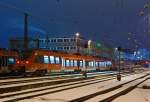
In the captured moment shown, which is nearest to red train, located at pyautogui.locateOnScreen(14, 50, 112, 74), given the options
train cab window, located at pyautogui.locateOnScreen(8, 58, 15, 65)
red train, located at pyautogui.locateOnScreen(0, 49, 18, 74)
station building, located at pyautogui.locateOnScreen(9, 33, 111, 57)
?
train cab window, located at pyautogui.locateOnScreen(8, 58, 15, 65)

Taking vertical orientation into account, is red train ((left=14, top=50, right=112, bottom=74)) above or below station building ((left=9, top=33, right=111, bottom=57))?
below

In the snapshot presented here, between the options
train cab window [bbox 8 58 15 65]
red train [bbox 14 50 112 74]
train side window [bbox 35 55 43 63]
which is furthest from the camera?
train side window [bbox 35 55 43 63]

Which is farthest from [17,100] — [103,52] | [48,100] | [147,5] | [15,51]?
[103,52]

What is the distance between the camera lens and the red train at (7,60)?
43031mm

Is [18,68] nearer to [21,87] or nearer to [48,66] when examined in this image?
[48,66]

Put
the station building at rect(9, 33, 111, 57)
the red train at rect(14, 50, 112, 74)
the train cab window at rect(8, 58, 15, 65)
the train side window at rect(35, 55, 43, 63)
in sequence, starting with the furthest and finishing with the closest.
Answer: the station building at rect(9, 33, 111, 57), the train side window at rect(35, 55, 43, 63), the red train at rect(14, 50, 112, 74), the train cab window at rect(8, 58, 15, 65)

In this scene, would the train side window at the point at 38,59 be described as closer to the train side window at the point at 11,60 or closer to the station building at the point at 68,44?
the train side window at the point at 11,60

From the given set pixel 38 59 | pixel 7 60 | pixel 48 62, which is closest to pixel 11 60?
pixel 7 60

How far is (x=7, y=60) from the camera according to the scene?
44.3 meters

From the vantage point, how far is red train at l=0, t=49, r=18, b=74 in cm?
4303

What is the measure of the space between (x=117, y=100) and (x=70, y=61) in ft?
131

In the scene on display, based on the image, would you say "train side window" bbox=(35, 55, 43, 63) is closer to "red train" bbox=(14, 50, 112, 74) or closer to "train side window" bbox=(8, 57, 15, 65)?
"red train" bbox=(14, 50, 112, 74)

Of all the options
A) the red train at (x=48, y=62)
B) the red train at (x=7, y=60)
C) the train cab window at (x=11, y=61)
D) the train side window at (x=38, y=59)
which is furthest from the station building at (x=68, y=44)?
the train cab window at (x=11, y=61)

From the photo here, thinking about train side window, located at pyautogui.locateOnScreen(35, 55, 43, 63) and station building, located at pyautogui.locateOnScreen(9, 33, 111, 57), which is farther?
station building, located at pyautogui.locateOnScreen(9, 33, 111, 57)
